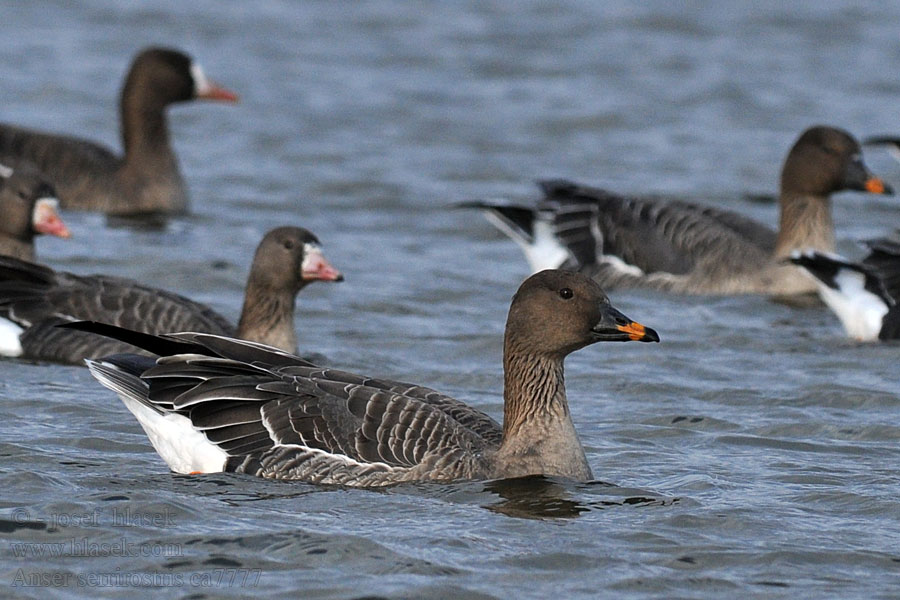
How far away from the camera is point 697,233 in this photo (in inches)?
564

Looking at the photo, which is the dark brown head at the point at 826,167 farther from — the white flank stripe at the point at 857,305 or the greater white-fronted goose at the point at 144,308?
the greater white-fronted goose at the point at 144,308

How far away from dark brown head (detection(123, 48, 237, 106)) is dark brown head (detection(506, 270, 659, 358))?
9.03 metres

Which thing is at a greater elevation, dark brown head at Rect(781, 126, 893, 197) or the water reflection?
dark brown head at Rect(781, 126, 893, 197)

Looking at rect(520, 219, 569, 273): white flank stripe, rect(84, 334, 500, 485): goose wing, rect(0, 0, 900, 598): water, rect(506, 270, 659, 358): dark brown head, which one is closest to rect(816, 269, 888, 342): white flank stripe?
rect(0, 0, 900, 598): water

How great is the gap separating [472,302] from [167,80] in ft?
16.4

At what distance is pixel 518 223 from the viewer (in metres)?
14.8

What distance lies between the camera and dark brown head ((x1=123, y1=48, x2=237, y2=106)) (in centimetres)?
1677

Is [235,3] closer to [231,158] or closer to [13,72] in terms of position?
[13,72]

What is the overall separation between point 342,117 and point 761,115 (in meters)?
5.31

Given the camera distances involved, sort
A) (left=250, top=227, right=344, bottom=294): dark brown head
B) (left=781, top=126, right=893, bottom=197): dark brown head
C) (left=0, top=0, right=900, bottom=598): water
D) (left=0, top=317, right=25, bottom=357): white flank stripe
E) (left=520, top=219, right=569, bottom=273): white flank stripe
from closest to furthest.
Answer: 1. (left=0, top=0, right=900, bottom=598): water
2. (left=250, top=227, right=344, bottom=294): dark brown head
3. (left=0, top=317, right=25, bottom=357): white flank stripe
4. (left=781, top=126, right=893, bottom=197): dark brown head
5. (left=520, top=219, right=569, bottom=273): white flank stripe

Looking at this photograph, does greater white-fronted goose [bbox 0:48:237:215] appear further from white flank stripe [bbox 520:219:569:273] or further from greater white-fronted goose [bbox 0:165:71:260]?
white flank stripe [bbox 520:219:569:273]

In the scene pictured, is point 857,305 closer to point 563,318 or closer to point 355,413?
point 563,318

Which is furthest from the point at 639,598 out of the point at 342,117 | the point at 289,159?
the point at 342,117

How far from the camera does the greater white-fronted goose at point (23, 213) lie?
1202cm
